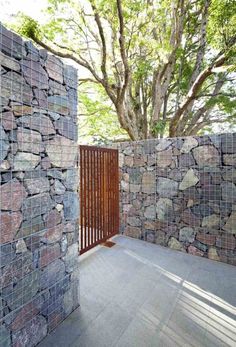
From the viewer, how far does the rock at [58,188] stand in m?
1.72

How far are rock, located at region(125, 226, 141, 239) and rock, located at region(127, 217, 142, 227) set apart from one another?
2.9 inches

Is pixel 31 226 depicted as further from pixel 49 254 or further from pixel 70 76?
pixel 70 76

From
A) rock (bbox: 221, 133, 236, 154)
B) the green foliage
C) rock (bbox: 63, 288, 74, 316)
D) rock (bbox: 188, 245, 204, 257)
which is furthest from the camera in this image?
the green foliage

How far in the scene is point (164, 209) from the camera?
3391 mm

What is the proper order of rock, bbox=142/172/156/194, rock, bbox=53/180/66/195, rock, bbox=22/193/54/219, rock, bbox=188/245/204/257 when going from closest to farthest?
rock, bbox=22/193/54/219 < rock, bbox=53/180/66/195 < rock, bbox=188/245/204/257 < rock, bbox=142/172/156/194

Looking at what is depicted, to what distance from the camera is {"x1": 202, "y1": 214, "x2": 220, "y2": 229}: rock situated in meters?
2.91

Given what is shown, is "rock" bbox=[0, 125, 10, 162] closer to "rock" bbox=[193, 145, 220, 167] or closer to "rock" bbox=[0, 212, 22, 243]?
"rock" bbox=[0, 212, 22, 243]

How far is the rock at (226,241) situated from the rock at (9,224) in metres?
2.68

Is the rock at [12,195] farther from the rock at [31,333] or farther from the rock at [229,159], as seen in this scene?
the rock at [229,159]

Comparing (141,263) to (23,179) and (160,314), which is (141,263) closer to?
(160,314)

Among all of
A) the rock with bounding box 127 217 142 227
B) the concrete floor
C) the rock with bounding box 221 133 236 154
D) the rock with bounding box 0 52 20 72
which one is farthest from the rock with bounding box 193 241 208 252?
the rock with bounding box 0 52 20 72

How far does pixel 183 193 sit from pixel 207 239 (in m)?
0.75

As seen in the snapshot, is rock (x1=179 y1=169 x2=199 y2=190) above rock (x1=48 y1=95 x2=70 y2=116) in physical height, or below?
below

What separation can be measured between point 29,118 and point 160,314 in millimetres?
2042
